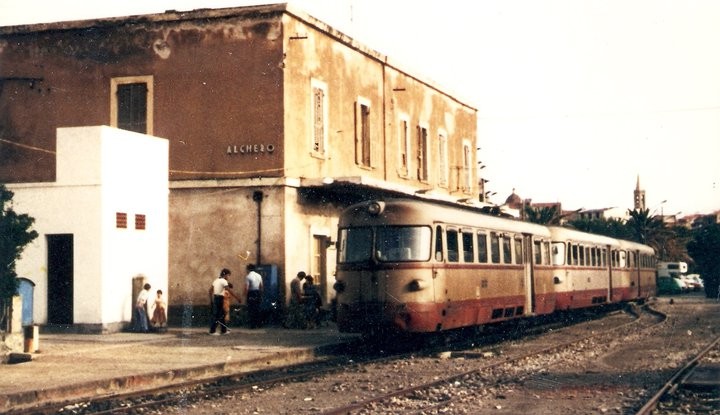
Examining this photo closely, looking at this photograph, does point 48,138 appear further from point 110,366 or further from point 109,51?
point 110,366

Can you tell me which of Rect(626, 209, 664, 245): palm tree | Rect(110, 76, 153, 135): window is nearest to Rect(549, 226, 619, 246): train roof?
Rect(110, 76, 153, 135): window

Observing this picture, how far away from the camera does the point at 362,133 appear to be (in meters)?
31.2

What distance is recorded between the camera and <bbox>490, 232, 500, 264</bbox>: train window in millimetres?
22489

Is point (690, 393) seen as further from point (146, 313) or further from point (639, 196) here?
point (639, 196)

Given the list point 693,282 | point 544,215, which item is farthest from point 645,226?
point 544,215

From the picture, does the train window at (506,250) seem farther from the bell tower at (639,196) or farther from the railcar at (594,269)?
the bell tower at (639,196)

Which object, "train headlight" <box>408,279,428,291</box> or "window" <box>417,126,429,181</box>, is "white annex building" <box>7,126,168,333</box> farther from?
"window" <box>417,126,429,181</box>

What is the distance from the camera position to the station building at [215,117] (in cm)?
2658

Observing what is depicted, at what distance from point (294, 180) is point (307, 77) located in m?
2.98

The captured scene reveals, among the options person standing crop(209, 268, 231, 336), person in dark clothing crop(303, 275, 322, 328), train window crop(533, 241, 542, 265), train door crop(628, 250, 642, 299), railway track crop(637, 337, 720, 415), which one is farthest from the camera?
train door crop(628, 250, 642, 299)

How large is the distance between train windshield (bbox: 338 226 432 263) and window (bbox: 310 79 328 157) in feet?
29.1

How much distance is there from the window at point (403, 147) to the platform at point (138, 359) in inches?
416

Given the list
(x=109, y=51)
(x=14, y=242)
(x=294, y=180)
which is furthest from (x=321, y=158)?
(x=14, y=242)

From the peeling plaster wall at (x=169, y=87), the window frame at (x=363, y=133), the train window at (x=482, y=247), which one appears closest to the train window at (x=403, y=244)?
the train window at (x=482, y=247)
